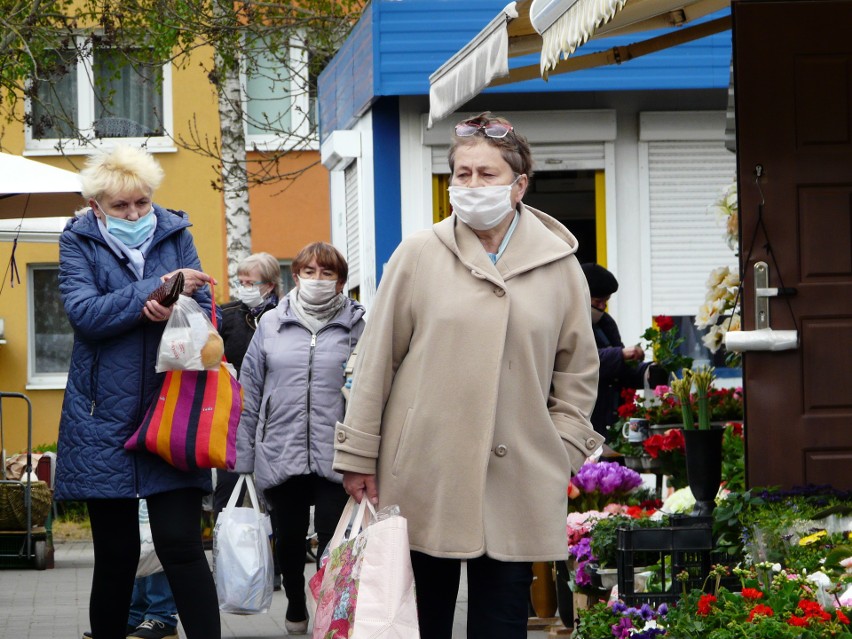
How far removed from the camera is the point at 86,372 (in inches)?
217

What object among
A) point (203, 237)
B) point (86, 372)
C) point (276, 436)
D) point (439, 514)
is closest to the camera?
point (439, 514)

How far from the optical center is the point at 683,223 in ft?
39.7

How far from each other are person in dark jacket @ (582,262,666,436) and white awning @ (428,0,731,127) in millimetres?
1501

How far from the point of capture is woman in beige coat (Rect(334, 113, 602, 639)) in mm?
4488

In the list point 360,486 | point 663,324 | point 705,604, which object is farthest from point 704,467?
point 360,486

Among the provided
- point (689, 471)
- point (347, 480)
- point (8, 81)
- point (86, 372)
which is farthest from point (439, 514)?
point (8, 81)

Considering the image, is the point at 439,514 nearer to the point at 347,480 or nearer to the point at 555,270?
the point at 347,480

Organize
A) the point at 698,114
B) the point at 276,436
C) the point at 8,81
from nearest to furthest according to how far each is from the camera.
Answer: the point at 276,436 → the point at 698,114 → the point at 8,81

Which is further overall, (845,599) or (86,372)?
(86,372)

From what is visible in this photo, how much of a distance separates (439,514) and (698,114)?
7.98 meters

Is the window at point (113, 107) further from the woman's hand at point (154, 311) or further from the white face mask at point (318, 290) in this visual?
the woman's hand at point (154, 311)

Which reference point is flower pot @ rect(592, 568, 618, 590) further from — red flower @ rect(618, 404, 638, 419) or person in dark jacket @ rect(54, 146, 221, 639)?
person in dark jacket @ rect(54, 146, 221, 639)

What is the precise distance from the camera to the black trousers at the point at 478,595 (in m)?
4.52

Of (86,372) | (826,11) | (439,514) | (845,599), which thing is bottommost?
(845,599)
